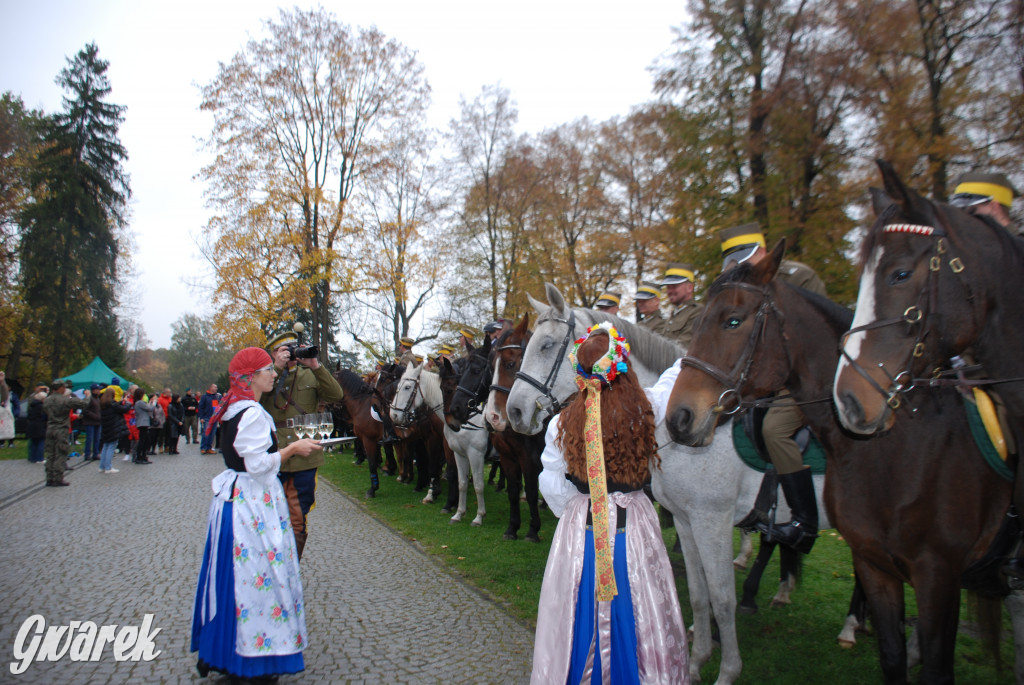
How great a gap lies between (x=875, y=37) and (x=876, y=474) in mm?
10467

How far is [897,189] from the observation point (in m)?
2.20

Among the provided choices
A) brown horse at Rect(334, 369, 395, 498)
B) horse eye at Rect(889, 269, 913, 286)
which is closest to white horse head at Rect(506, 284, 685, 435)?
horse eye at Rect(889, 269, 913, 286)

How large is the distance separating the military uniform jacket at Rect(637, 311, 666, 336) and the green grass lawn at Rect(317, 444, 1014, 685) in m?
2.40

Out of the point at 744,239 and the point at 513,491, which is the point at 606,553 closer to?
the point at 744,239

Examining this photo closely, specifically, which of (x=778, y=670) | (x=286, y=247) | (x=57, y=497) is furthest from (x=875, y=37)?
(x=286, y=247)

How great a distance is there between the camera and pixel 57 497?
10641 mm

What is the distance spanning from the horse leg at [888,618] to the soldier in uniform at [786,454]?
694 mm

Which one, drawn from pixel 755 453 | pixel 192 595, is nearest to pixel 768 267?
pixel 755 453

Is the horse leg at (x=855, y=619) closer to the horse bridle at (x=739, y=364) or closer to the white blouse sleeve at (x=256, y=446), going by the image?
the horse bridle at (x=739, y=364)

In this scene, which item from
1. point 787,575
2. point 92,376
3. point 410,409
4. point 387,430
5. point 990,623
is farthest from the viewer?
point 92,376

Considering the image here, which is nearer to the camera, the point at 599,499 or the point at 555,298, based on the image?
the point at 599,499

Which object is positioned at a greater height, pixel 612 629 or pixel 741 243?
pixel 741 243

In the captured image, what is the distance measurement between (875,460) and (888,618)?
734 mm

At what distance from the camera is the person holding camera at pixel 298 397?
4582 mm
